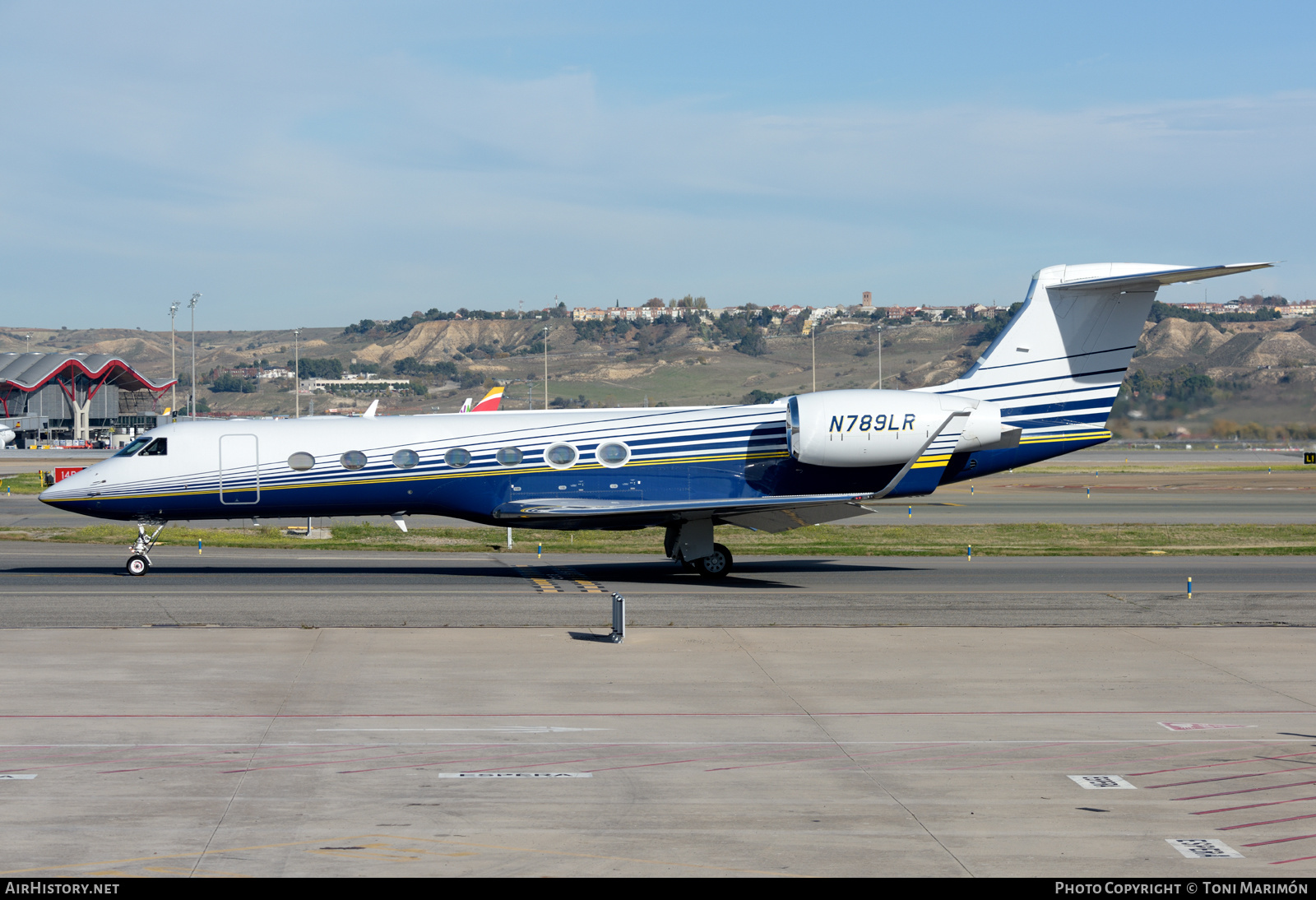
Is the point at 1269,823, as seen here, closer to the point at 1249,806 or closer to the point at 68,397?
the point at 1249,806

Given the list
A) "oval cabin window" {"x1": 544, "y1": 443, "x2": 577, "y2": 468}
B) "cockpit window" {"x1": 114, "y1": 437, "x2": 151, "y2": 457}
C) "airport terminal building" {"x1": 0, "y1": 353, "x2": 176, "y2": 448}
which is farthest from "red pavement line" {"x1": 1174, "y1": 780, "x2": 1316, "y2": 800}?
"airport terminal building" {"x1": 0, "y1": 353, "x2": 176, "y2": 448}

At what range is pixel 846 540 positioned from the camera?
34.8 metres

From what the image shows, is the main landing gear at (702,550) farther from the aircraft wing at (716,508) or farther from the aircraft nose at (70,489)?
the aircraft nose at (70,489)

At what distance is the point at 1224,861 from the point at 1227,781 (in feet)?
8.26

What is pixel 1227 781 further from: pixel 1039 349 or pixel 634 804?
pixel 1039 349

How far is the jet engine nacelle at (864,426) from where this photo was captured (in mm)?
24984

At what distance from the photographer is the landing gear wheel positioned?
2630 cm

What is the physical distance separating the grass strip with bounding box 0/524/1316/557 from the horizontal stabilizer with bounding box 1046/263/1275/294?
847cm

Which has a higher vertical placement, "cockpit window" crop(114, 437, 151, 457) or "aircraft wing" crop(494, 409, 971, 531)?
"cockpit window" crop(114, 437, 151, 457)

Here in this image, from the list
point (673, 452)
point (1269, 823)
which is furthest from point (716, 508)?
point (1269, 823)

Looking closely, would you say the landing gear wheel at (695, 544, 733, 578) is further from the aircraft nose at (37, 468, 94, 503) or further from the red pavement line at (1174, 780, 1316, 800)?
the red pavement line at (1174, 780, 1316, 800)

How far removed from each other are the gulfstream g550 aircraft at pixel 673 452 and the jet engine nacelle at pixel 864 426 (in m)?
0.04
